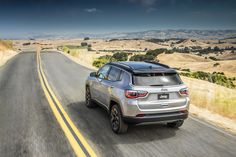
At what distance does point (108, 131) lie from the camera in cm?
706

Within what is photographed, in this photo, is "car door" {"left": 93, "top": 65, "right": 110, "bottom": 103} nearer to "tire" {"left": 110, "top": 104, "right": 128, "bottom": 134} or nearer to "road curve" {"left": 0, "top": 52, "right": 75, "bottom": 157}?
"tire" {"left": 110, "top": 104, "right": 128, "bottom": 134}

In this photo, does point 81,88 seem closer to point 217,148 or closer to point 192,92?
point 192,92

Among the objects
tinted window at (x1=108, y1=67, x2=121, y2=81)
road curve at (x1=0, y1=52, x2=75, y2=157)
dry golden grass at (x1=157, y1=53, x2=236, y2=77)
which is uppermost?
tinted window at (x1=108, y1=67, x2=121, y2=81)

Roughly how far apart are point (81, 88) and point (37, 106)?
4.04 metres

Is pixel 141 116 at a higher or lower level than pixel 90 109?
higher

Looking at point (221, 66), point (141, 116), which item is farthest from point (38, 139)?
point (221, 66)

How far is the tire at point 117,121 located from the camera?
21.5 ft

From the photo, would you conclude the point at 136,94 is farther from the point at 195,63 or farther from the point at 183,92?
the point at 195,63

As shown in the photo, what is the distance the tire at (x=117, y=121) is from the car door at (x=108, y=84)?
45cm

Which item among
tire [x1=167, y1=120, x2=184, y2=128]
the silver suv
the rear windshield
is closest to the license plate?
the silver suv

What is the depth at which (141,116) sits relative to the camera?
623 cm

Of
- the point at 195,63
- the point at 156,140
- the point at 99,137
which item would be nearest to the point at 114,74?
the point at 99,137

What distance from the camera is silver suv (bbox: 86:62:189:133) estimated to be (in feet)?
20.4

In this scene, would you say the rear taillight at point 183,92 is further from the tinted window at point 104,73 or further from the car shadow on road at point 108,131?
the tinted window at point 104,73
